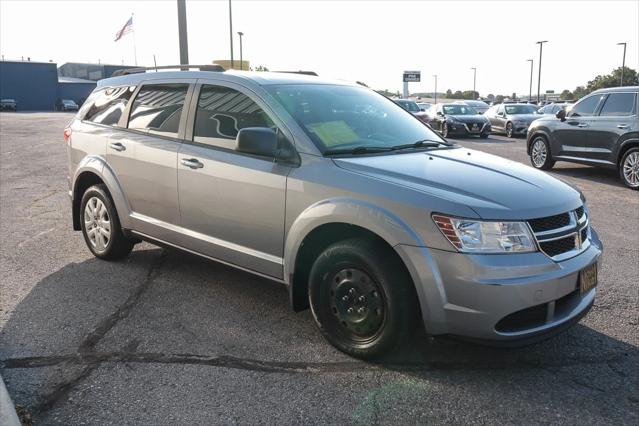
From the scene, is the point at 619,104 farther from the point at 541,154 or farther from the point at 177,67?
the point at 177,67

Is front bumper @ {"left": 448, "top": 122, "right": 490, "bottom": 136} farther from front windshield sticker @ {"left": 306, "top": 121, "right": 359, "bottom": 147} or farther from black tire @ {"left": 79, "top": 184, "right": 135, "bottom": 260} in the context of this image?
front windshield sticker @ {"left": 306, "top": 121, "right": 359, "bottom": 147}

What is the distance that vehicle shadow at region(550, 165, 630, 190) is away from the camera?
11180mm

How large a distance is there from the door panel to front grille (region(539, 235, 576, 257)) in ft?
5.28

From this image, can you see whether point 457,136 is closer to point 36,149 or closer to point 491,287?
point 36,149

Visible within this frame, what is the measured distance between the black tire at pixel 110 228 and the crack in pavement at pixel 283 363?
1915mm

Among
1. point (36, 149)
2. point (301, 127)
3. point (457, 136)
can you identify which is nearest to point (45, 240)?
point (301, 127)

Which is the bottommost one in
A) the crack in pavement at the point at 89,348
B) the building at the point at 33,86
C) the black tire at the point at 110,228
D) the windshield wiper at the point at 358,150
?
the crack in pavement at the point at 89,348

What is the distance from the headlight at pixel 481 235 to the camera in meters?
3.08

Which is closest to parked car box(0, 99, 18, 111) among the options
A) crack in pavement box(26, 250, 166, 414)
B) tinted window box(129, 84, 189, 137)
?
tinted window box(129, 84, 189, 137)

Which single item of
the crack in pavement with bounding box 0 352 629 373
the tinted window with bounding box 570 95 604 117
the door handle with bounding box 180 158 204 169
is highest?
the tinted window with bounding box 570 95 604 117

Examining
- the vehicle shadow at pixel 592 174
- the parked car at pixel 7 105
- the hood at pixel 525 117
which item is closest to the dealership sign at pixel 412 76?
the parked car at pixel 7 105

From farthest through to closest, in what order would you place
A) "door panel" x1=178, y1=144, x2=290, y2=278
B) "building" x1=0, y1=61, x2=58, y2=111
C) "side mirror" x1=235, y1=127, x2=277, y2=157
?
"building" x1=0, y1=61, x2=58, y2=111 < "door panel" x1=178, y1=144, x2=290, y2=278 < "side mirror" x1=235, y1=127, x2=277, y2=157

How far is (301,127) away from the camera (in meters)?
3.88

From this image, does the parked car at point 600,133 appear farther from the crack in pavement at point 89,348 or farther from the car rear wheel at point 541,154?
the crack in pavement at point 89,348
